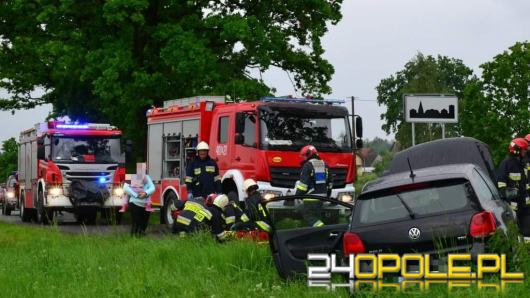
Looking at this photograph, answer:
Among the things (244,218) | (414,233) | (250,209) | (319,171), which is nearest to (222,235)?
(244,218)

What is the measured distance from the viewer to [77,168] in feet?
80.0

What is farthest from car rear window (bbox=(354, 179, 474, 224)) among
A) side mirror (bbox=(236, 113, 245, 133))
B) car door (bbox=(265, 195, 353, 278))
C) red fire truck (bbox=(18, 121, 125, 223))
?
red fire truck (bbox=(18, 121, 125, 223))

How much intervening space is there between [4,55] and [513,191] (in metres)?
23.5

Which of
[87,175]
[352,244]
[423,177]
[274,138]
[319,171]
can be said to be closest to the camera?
[352,244]

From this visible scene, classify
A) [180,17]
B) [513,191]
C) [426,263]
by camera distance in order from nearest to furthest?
[426,263] < [513,191] < [180,17]

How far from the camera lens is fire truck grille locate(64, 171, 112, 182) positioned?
24.3 meters

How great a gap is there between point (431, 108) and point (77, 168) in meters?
11.7

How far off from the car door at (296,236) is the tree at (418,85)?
214ft

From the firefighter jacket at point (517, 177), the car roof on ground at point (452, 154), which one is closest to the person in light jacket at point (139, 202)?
the car roof on ground at point (452, 154)

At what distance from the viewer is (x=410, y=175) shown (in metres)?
8.45

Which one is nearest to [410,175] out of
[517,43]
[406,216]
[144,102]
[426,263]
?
[406,216]

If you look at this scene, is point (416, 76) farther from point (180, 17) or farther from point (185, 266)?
point (185, 266)

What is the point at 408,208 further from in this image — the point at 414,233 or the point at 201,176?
the point at 201,176

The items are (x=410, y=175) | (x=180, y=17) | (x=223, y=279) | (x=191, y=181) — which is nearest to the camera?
(x=410, y=175)
